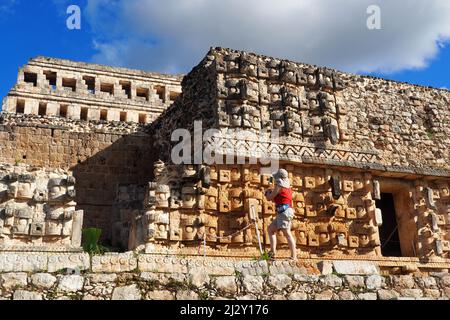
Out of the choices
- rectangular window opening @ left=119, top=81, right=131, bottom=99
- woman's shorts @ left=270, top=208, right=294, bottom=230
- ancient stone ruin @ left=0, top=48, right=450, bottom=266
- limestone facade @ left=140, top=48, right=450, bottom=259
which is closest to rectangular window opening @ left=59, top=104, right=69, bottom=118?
rectangular window opening @ left=119, top=81, right=131, bottom=99

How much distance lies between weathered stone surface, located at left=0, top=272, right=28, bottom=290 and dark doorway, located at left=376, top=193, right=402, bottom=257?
9350 mm

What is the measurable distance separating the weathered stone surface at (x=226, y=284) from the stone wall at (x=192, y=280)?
0.04 ft

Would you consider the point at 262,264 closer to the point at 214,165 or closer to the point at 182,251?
the point at 182,251

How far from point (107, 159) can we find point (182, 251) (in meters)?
4.50

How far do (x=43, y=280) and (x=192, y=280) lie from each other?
1.68m

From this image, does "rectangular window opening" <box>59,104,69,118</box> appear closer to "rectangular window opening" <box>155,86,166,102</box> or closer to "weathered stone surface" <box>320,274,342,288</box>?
"rectangular window opening" <box>155,86,166,102</box>

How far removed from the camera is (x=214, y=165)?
36.6 ft

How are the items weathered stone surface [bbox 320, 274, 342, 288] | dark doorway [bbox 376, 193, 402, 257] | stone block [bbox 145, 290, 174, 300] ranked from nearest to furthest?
stone block [bbox 145, 290, 174, 300], weathered stone surface [bbox 320, 274, 342, 288], dark doorway [bbox 376, 193, 402, 257]

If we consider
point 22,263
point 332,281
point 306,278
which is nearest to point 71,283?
point 22,263

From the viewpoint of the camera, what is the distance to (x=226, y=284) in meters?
6.47

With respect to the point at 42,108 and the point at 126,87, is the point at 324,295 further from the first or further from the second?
the point at 126,87

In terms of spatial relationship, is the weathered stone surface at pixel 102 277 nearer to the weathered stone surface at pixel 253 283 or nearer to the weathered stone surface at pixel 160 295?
the weathered stone surface at pixel 160 295

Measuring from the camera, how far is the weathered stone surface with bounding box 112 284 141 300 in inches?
237
